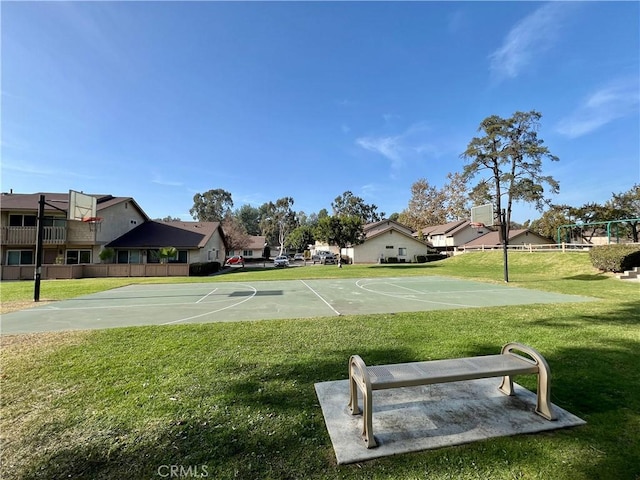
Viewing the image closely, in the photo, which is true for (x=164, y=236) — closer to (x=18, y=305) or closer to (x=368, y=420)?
(x=18, y=305)

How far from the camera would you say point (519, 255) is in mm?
30453

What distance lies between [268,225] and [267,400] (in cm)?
8409

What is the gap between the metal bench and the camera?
9.09ft

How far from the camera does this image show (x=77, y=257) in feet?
86.4

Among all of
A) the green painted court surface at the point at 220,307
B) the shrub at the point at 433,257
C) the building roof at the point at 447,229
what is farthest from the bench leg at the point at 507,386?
the building roof at the point at 447,229

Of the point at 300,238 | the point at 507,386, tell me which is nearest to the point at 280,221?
the point at 300,238

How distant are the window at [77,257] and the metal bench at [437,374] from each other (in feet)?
102

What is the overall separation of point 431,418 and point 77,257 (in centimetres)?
3238

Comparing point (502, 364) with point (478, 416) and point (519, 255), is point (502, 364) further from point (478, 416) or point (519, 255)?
point (519, 255)

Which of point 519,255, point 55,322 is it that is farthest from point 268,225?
point 55,322

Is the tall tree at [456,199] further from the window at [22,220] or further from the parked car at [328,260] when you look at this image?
the window at [22,220]

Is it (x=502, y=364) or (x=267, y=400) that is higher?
(x=502, y=364)

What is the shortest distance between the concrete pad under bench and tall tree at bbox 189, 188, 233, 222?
81.9 m

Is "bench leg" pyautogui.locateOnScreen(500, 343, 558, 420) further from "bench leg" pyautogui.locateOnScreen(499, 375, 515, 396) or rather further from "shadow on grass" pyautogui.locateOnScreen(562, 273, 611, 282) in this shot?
"shadow on grass" pyautogui.locateOnScreen(562, 273, 611, 282)
